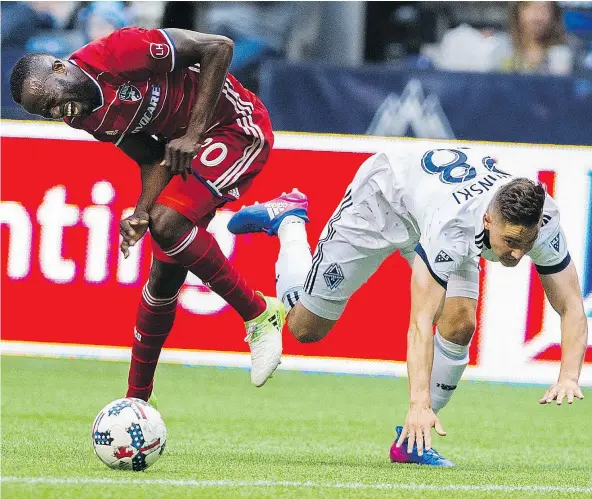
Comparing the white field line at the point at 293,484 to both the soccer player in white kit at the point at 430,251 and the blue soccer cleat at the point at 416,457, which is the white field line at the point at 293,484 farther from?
the blue soccer cleat at the point at 416,457

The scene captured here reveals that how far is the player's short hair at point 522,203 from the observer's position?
236 inches

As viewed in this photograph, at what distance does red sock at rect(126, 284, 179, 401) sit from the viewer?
7320 millimetres

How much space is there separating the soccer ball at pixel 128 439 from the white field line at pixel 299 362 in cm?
435

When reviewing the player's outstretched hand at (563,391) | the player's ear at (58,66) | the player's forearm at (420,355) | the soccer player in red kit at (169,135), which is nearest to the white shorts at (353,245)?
the soccer player in red kit at (169,135)

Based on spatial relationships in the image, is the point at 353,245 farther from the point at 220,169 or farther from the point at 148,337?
the point at 148,337

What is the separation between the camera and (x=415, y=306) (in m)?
6.08

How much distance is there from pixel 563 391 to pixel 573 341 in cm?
48

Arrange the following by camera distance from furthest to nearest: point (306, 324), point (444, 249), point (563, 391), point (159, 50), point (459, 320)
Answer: point (306, 324) → point (459, 320) → point (159, 50) → point (444, 249) → point (563, 391)

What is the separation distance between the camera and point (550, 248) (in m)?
6.50

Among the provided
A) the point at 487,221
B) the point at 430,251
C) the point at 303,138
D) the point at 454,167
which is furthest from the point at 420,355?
the point at 303,138

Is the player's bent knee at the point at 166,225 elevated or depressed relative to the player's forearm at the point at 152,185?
depressed

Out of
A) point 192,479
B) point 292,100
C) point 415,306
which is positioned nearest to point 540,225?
point 415,306

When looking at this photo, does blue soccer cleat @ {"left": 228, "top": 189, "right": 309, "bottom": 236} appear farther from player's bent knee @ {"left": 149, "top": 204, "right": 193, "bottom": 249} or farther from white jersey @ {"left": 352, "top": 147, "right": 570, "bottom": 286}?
player's bent knee @ {"left": 149, "top": 204, "right": 193, "bottom": 249}

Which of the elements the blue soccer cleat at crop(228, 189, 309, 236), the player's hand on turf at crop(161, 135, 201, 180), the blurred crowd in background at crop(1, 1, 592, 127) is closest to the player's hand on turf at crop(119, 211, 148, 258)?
the player's hand on turf at crop(161, 135, 201, 180)
